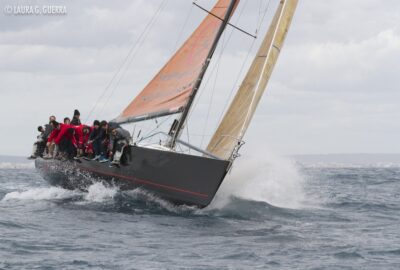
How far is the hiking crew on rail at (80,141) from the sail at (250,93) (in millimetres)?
2090

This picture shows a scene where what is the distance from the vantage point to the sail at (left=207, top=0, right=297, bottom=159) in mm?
15742

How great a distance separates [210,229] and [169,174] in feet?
7.76

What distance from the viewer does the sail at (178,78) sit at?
1653 centimetres

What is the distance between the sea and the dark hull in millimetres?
290

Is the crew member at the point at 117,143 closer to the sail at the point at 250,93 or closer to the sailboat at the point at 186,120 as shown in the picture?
the sailboat at the point at 186,120

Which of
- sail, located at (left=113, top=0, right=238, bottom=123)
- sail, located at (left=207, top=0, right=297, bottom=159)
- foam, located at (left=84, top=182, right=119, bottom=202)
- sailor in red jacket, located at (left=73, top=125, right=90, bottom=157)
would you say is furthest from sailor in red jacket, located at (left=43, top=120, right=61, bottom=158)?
sail, located at (left=207, top=0, right=297, bottom=159)

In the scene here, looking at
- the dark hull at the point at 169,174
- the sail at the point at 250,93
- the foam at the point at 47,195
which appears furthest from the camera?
the foam at the point at 47,195

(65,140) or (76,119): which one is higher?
(76,119)

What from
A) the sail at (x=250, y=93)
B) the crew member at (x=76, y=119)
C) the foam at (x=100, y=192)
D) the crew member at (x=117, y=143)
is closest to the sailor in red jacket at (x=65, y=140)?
the crew member at (x=76, y=119)

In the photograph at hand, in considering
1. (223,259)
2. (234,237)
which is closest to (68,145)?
(234,237)

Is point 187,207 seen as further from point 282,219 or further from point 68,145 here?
point 68,145

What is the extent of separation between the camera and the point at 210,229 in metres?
13.2

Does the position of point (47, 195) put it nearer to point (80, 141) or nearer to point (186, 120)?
point (80, 141)

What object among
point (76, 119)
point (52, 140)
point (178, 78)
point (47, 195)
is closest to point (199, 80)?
point (178, 78)
